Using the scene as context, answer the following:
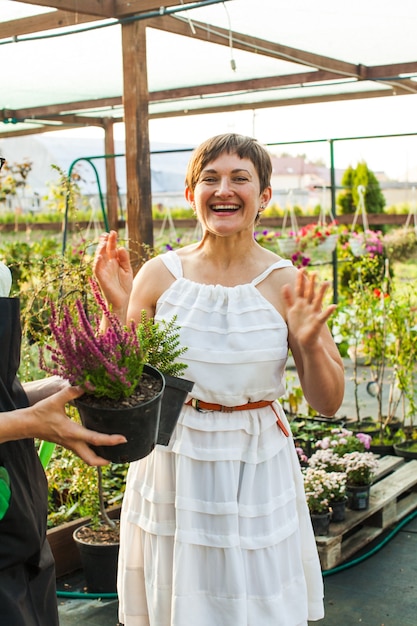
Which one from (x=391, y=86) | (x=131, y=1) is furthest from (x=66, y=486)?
(x=391, y=86)

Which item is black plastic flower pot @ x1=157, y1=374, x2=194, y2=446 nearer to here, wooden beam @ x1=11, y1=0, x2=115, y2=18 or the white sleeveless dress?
the white sleeveless dress

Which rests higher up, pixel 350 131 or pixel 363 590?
pixel 350 131

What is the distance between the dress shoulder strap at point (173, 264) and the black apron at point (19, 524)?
73cm

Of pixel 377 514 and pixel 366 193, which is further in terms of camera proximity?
pixel 366 193

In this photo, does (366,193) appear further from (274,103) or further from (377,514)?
(377,514)

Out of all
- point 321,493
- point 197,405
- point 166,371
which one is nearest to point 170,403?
point 166,371

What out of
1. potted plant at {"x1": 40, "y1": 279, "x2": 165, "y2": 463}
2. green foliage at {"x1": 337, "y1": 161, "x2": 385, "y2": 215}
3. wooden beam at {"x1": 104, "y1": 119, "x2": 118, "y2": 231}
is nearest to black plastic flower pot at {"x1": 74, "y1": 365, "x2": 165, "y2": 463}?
potted plant at {"x1": 40, "y1": 279, "x2": 165, "y2": 463}

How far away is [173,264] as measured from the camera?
209 centimetres

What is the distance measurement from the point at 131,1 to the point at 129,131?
59 centimetres

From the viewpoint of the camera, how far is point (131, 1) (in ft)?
11.9

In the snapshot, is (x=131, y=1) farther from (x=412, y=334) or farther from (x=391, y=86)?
(x=391, y=86)

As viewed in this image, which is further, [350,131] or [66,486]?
[350,131]

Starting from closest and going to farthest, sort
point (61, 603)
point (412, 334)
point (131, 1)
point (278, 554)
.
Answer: point (278, 554), point (61, 603), point (131, 1), point (412, 334)

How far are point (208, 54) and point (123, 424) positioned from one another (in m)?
4.22
